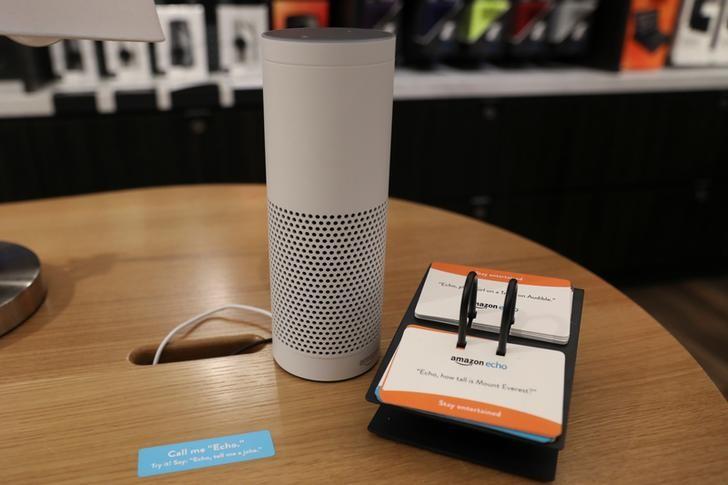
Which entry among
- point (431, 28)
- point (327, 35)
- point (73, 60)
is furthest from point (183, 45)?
point (327, 35)

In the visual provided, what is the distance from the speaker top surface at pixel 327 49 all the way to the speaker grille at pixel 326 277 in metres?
0.14

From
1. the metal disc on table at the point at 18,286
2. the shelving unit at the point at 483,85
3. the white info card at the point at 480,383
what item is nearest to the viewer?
the white info card at the point at 480,383

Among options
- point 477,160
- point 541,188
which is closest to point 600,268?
point 541,188

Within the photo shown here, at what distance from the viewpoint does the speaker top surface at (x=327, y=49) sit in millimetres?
551

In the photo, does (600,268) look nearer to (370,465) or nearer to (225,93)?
(225,93)

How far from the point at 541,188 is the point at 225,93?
1.09 metres

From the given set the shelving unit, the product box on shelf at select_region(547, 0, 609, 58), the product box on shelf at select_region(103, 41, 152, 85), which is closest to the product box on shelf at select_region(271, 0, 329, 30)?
the shelving unit

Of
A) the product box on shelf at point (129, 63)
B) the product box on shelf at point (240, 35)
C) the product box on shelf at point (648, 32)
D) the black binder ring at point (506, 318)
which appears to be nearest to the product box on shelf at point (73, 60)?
the product box on shelf at point (129, 63)

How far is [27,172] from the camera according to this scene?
175 centimetres

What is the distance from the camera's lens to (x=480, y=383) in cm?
56

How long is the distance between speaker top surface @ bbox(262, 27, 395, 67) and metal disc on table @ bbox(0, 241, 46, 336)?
458 millimetres

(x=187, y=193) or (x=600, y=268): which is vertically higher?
(x=187, y=193)

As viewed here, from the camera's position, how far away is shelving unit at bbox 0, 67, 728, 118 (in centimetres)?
170

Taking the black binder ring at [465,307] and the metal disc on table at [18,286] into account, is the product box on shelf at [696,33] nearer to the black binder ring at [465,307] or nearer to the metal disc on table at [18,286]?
the black binder ring at [465,307]
